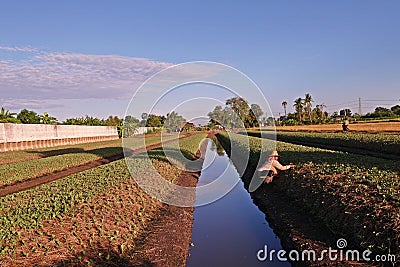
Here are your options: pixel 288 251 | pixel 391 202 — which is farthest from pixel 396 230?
pixel 288 251

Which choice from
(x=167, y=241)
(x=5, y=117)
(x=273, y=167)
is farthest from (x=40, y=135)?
(x=167, y=241)

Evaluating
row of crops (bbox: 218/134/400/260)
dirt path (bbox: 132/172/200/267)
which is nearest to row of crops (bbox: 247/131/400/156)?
row of crops (bbox: 218/134/400/260)

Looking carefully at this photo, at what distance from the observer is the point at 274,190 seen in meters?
13.3

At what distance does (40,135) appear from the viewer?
41.5 meters

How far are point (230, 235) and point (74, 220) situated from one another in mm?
4272

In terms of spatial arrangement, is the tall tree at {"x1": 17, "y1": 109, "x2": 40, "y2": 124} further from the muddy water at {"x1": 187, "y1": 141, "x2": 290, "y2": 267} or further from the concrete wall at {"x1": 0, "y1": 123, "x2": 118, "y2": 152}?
the muddy water at {"x1": 187, "y1": 141, "x2": 290, "y2": 267}

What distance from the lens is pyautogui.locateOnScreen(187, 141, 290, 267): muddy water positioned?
739 cm

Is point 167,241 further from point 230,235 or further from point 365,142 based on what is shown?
point 365,142

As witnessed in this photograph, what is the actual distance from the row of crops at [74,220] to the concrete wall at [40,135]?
27.6 meters

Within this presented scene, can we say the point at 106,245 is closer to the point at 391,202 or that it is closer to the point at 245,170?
the point at 391,202

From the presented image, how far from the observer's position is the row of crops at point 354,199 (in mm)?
6078

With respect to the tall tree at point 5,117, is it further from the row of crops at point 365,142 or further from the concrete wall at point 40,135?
the row of crops at point 365,142

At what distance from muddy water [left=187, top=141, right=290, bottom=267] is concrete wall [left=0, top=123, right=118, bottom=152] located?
29513 mm

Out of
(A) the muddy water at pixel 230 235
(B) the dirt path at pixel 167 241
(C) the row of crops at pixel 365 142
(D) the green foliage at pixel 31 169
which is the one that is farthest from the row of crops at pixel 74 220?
(C) the row of crops at pixel 365 142
